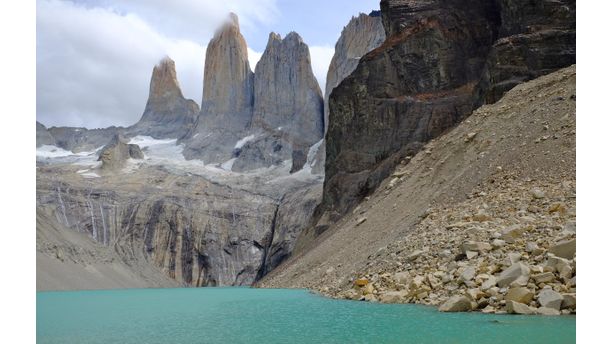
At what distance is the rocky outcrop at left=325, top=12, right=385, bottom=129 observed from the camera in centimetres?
9075

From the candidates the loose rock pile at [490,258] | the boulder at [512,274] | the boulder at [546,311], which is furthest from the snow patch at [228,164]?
the boulder at [546,311]

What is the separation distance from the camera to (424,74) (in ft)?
146

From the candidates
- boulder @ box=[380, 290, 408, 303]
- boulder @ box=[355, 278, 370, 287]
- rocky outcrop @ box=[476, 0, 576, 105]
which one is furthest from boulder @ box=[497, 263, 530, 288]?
rocky outcrop @ box=[476, 0, 576, 105]

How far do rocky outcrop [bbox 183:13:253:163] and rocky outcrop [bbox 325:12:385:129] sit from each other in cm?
2382

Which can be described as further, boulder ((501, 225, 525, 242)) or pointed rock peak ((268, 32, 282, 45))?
pointed rock peak ((268, 32, 282, 45))

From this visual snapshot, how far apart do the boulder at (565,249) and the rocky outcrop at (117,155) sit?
302 ft

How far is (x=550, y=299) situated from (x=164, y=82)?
133560 millimetres

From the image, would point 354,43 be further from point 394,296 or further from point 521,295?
point 521,295

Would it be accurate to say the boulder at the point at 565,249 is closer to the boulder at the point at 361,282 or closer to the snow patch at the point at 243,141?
the boulder at the point at 361,282

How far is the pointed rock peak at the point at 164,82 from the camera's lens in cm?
13788

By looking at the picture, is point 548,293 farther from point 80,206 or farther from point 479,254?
point 80,206

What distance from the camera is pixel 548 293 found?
1272 cm

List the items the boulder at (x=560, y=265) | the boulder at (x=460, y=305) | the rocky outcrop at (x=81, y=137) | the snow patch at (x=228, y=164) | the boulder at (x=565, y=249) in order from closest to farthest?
the boulder at (x=560, y=265) < the boulder at (x=565, y=249) < the boulder at (x=460, y=305) < the snow patch at (x=228, y=164) < the rocky outcrop at (x=81, y=137)

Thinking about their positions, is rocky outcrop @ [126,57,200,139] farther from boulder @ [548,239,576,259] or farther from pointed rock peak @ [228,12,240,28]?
boulder @ [548,239,576,259]
